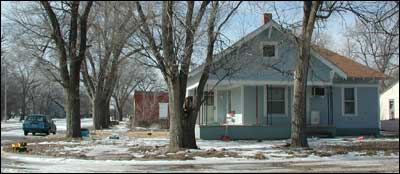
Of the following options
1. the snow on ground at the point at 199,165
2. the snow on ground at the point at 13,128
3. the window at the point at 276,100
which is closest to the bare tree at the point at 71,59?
the snow on ground at the point at 13,128

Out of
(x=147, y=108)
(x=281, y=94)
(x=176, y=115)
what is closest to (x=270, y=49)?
(x=281, y=94)

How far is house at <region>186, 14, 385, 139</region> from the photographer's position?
95.5 ft

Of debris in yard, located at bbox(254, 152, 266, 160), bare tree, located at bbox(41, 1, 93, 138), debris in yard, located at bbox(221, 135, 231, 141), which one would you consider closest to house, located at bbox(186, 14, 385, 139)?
debris in yard, located at bbox(221, 135, 231, 141)

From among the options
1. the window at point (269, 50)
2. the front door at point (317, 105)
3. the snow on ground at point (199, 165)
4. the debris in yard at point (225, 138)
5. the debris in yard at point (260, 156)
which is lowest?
the snow on ground at point (199, 165)

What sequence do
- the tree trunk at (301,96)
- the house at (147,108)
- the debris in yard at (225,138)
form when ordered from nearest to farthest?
the tree trunk at (301,96), the debris in yard at (225,138), the house at (147,108)

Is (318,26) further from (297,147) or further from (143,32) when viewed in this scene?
(143,32)

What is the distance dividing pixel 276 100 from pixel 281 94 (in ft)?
1.44

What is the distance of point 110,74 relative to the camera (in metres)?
47.8

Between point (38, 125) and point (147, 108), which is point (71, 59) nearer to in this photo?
point (38, 125)

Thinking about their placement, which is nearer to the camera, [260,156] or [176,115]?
[260,156]

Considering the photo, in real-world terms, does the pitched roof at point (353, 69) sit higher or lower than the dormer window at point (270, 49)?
lower

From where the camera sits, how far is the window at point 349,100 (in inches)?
1259

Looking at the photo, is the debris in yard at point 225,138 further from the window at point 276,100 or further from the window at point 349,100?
the window at point 349,100

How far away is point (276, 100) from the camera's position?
30.8 m
